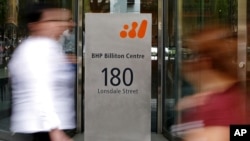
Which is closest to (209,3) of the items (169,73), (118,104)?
(169,73)

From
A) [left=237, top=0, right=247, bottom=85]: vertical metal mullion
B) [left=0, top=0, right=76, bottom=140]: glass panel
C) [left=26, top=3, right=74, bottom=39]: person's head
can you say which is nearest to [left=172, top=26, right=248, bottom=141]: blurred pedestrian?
[left=26, top=3, right=74, bottom=39]: person's head

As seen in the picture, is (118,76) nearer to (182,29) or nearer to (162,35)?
(182,29)

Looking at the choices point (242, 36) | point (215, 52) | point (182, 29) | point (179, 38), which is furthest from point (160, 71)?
point (215, 52)

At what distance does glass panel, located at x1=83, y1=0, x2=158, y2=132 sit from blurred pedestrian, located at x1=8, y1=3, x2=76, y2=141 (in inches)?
214

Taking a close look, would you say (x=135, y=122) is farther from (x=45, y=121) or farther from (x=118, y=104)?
(x=45, y=121)

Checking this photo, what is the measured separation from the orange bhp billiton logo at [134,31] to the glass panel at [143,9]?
2691 mm

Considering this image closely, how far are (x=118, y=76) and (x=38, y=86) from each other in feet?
9.56

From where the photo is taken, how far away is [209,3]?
720cm

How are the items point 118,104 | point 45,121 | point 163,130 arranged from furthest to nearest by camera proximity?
1. point 163,130
2. point 118,104
3. point 45,121

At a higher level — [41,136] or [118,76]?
[118,76]

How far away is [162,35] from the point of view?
8523mm

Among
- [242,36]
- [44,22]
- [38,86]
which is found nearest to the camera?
[38,86]

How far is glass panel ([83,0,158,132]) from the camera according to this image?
336 inches

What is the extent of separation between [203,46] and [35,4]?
108 centimetres
